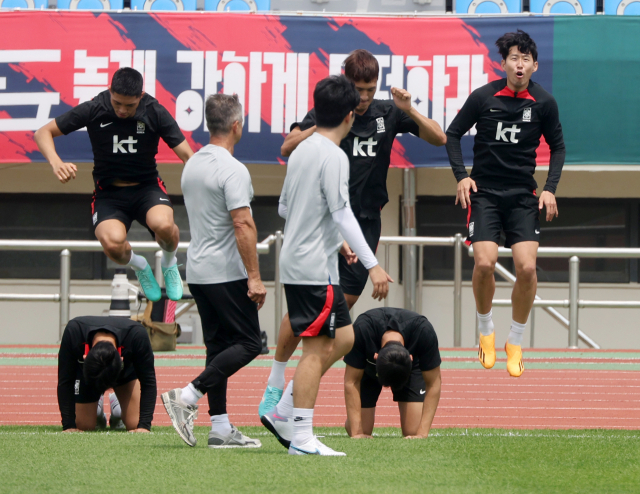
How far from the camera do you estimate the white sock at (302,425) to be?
447 cm

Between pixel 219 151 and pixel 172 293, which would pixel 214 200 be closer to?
pixel 219 151

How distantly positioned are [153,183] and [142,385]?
4.90 feet

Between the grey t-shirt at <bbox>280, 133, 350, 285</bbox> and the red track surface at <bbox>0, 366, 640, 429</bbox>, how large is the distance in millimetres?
2873

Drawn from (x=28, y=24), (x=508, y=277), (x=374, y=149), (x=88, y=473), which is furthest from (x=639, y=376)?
(x=28, y=24)

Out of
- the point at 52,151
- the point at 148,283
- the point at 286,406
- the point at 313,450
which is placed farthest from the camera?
the point at 148,283

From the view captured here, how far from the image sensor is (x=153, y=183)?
6746 mm

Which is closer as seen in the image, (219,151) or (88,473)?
(88,473)

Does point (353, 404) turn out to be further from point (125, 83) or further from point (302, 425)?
point (125, 83)

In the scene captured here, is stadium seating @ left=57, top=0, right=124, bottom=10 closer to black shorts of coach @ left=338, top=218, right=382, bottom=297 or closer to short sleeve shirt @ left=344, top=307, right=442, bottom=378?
black shorts of coach @ left=338, top=218, right=382, bottom=297

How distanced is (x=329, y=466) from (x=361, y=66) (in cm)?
253

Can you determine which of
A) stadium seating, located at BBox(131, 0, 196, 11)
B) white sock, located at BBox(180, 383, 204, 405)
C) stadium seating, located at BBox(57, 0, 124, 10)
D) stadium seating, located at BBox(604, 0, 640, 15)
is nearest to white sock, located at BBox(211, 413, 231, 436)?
white sock, located at BBox(180, 383, 204, 405)

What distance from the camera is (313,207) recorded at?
173 inches

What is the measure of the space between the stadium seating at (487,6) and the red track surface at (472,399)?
6.02 m

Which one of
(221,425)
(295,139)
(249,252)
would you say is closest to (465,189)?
(295,139)
